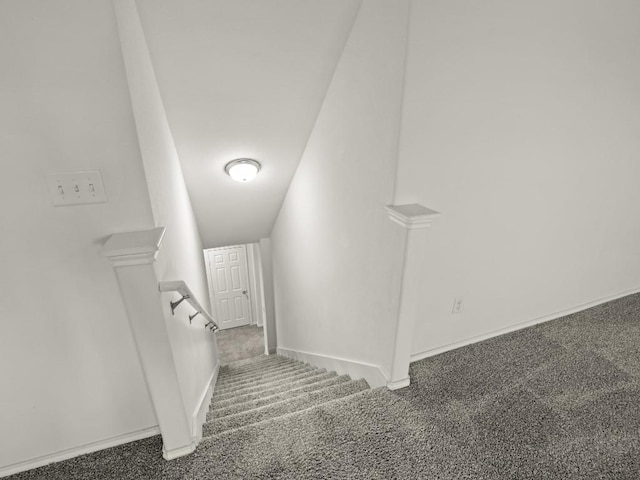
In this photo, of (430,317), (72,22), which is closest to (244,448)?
(430,317)

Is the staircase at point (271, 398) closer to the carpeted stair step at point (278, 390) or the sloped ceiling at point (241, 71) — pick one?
the carpeted stair step at point (278, 390)

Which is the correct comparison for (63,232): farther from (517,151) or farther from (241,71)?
(517,151)

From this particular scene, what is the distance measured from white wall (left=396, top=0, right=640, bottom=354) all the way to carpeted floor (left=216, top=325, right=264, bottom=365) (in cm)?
393

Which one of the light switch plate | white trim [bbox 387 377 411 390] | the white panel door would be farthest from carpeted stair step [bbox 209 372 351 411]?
the white panel door

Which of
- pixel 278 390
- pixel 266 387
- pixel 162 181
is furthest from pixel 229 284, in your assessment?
pixel 162 181

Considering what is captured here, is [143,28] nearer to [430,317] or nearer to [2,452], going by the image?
[2,452]

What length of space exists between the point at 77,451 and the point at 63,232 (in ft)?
3.49

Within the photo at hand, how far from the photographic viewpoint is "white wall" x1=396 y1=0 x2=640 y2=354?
1.29 m

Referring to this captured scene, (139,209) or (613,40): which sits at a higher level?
(613,40)

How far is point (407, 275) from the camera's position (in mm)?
1493

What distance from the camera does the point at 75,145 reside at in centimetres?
101

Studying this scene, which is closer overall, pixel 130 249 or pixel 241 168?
pixel 130 249

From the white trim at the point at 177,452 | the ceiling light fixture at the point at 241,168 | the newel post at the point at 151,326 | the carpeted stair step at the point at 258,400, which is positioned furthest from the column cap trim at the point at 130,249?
the ceiling light fixture at the point at 241,168

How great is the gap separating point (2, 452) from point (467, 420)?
6.77 ft
